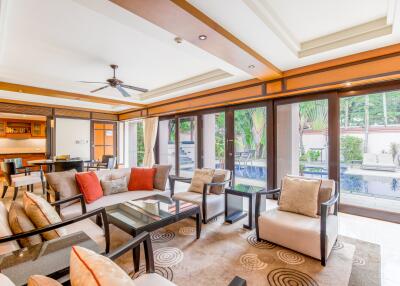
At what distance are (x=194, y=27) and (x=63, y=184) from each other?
267 centimetres

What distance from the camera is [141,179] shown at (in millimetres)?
3893

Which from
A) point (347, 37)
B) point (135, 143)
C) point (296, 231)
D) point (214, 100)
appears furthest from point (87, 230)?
point (135, 143)

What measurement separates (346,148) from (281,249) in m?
2.33

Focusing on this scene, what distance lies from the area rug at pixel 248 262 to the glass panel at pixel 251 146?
6.67 feet

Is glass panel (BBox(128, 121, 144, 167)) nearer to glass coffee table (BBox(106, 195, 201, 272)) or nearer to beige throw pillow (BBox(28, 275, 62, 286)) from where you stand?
glass coffee table (BBox(106, 195, 201, 272))

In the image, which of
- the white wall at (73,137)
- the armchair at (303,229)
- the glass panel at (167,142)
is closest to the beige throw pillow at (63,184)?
the armchair at (303,229)

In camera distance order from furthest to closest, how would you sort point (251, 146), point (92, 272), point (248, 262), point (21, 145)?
point (21, 145)
point (251, 146)
point (248, 262)
point (92, 272)

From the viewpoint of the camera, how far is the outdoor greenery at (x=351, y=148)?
3.69 meters

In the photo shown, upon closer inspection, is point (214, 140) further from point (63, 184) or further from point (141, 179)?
point (63, 184)

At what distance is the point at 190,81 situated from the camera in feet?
15.7

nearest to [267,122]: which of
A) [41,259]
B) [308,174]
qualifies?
[308,174]

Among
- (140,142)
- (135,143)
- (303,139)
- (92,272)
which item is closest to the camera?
(92,272)

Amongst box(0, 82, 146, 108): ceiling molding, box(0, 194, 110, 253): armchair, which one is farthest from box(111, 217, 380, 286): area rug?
box(0, 82, 146, 108): ceiling molding

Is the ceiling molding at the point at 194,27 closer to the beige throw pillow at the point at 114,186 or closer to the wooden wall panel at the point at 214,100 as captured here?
the wooden wall panel at the point at 214,100
